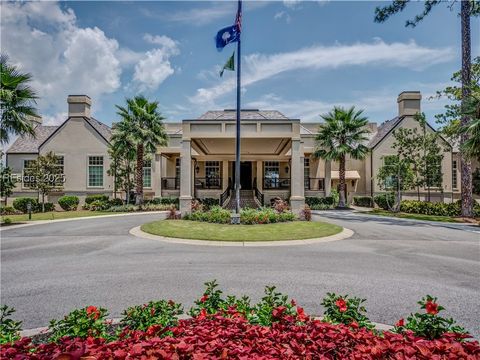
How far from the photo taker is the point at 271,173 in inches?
1156

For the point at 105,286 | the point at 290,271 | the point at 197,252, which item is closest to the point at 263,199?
the point at 197,252

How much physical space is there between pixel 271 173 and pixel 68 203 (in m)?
19.2

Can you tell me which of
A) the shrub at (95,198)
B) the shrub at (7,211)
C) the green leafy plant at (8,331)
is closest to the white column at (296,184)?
the green leafy plant at (8,331)

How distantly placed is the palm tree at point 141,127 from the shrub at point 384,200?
20.5 m

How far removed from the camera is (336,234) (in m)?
13.0

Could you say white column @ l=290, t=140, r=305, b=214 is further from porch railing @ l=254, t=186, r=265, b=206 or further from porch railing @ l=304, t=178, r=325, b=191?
porch railing @ l=304, t=178, r=325, b=191

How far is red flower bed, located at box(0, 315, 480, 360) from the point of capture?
2.65m

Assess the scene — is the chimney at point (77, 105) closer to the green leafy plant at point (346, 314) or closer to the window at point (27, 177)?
the window at point (27, 177)

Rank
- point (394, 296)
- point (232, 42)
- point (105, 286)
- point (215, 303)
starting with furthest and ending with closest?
point (232, 42)
point (105, 286)
point (394, 296)
point (215, 303)

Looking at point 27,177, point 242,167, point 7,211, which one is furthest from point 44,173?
point 242,167

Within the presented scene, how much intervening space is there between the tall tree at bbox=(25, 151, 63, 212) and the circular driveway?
47.2 feet

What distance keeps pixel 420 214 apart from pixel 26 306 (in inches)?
961

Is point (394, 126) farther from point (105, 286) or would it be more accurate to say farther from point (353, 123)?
point (105, 286)

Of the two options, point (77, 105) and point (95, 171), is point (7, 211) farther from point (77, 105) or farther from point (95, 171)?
point (77, 105)
